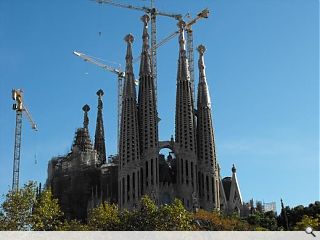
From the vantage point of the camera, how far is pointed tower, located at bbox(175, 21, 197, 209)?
77938mm

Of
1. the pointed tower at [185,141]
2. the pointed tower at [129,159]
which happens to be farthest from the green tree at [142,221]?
the pointed tower at [185,141]

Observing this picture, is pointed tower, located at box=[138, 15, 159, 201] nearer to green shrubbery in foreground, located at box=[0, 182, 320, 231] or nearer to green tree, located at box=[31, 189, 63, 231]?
green shrubbery in foreground, located at box=[0, 182, 320, 231]

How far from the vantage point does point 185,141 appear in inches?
3155

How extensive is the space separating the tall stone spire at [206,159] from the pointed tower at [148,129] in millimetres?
6327

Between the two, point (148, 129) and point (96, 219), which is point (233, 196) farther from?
point (96, 219)

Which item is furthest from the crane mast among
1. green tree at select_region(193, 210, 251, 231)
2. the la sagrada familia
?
green tree at select_region(193, 210, 251, 231)

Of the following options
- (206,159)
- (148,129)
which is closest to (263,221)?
(206,159)

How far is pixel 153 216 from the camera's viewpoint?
148 feet

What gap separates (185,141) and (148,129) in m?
5.10

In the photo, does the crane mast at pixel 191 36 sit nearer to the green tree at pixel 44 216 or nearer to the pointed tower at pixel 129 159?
the pointed tower at pixel 129 159

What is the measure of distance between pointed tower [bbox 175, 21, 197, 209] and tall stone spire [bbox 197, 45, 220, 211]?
1.60m

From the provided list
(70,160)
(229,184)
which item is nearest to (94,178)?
(70,160)

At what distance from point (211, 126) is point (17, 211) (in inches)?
1852
